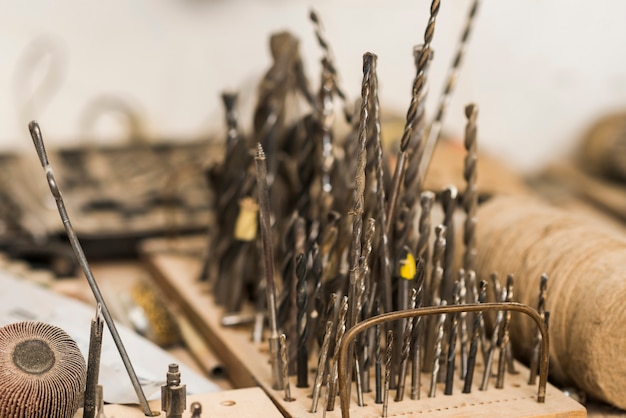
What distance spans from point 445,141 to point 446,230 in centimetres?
100

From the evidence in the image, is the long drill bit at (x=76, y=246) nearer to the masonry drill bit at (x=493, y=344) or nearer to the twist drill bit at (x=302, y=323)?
the twist drill bit at (x=302, y=323)

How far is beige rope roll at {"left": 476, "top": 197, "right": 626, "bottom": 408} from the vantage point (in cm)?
101

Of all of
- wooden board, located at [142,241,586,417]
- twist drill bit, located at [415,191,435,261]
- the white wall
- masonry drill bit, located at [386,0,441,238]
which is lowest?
wooden board, located at [142,241,586,417]

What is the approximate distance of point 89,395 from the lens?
901 millimetres

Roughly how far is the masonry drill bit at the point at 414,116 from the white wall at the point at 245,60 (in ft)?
3.57

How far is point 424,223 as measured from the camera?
1042 millimetres

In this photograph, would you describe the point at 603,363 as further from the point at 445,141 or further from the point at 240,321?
the point at 445,141

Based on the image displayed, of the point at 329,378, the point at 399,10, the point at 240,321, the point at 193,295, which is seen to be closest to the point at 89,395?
the point at 329,378

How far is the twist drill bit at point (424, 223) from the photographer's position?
1033 mm

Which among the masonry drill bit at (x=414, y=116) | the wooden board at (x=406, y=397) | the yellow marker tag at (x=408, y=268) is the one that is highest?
the masonry drill bit at (x=414, y=116)

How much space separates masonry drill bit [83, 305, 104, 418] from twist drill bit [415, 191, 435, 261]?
389 millimetres

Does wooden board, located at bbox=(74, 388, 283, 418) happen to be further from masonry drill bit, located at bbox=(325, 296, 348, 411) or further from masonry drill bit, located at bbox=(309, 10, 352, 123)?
Result: masonry drill bit, located at bbox=(309, 10, 352, 123)

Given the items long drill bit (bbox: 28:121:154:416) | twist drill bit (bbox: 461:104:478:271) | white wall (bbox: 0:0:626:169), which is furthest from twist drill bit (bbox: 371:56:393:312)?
white wall (bbox: 0:0:626:169)

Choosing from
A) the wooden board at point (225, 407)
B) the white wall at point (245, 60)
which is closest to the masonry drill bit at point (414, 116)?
the wooden board at point (225, 407)
